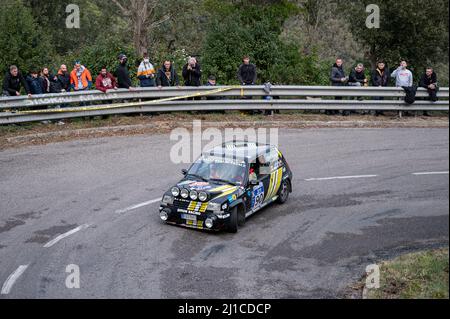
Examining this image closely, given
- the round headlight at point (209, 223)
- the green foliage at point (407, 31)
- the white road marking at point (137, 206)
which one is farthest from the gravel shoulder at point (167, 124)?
Answer: the round headlight at point (209, 223)

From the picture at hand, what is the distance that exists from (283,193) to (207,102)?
298 inches

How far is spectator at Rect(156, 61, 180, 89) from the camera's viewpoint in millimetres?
22219

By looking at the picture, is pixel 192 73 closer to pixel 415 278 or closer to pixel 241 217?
pixel 241 217

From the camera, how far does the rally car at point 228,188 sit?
1316 centimetres

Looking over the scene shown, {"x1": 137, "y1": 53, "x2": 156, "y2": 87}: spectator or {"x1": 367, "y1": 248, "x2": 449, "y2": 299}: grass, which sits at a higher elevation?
{"x1": 137, "y1": 53, "x2": 156, "y2": 87}: spectator

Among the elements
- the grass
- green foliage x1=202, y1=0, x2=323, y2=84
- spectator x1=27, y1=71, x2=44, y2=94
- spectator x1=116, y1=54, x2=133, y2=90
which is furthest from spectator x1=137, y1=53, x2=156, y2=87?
the grass

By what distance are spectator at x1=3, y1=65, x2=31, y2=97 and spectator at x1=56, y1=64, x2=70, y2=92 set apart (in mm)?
1381

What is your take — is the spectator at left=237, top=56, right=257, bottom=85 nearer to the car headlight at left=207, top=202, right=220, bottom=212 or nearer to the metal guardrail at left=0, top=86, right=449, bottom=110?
the metal guardrail at left=0, top=86, right=449, bottom=110

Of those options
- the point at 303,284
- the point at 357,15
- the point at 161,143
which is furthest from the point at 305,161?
the point at 357,15

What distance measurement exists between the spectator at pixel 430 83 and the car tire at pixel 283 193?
9511 mm

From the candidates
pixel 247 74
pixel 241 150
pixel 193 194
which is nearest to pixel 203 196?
pixel 193 194

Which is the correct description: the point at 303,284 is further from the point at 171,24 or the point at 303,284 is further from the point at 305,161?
the point at 171,24

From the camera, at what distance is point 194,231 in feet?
44.1

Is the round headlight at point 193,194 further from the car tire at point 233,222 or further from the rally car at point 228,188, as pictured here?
the car tire at point 233,222
